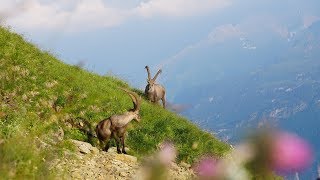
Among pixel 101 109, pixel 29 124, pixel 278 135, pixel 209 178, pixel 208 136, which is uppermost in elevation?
pixel 208 136

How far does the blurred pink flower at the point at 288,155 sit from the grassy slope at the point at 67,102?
45.6 feet

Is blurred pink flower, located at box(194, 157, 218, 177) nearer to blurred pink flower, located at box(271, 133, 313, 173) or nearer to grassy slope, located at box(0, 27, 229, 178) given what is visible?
blurred pink flower, located at box(271, 133, 313, 173)

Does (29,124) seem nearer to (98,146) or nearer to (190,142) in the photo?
(98,146)

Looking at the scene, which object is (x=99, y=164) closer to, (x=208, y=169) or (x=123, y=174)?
(x=123, y=174)

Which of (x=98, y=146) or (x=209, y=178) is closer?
(x=209, y=178)

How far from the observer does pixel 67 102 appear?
2030cm

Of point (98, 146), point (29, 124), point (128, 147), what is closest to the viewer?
point (29, 124)

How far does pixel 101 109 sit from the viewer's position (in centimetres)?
2102

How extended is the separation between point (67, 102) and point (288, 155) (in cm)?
1883

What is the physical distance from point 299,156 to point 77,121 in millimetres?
17327

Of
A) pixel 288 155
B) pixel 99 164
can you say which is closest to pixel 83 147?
pixel 99 164

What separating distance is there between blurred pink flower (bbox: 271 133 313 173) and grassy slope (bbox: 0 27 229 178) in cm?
1389

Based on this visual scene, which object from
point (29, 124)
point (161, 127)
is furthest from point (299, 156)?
point (161, 127)

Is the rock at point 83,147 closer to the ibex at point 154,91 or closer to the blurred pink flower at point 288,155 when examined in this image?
the ibex at point 154,91
